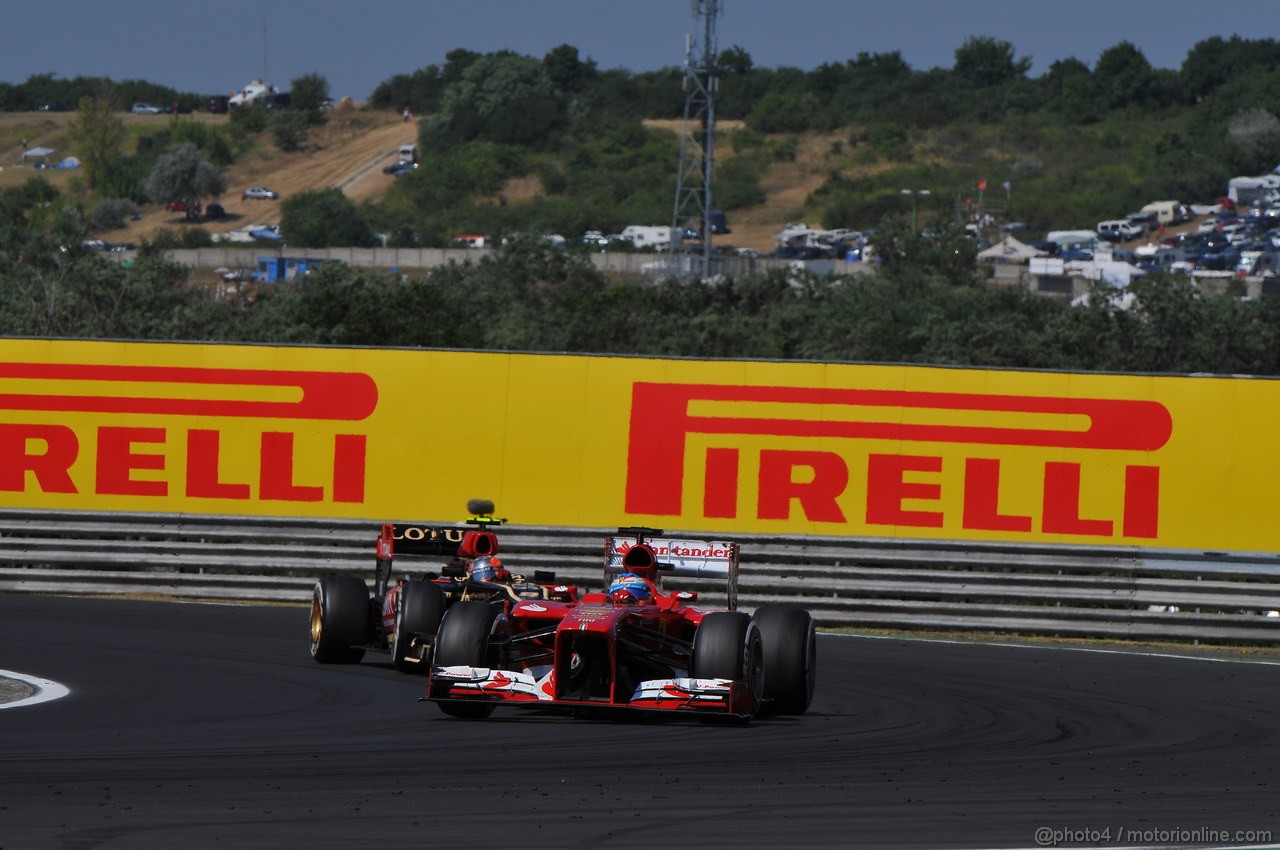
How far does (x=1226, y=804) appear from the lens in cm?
863

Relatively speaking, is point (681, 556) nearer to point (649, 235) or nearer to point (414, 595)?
point (414, 595)

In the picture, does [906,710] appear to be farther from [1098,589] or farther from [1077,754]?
[1098,589]

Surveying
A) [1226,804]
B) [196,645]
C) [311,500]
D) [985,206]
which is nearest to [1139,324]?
Result: [311,500]

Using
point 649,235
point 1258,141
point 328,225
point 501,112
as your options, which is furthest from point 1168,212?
point 328,225

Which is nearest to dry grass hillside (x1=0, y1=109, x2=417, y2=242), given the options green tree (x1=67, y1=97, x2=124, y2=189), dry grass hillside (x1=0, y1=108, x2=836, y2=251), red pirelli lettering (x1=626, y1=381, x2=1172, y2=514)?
dry grass hillside (x1=0, y1=108, x2=836, y2=251)

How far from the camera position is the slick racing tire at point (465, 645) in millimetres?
11352

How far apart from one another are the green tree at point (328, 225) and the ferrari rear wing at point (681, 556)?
130947 millimetres

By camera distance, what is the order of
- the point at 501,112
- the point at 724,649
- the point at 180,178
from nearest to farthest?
the point at 724,649
the point at 180,178
the point at 501,112

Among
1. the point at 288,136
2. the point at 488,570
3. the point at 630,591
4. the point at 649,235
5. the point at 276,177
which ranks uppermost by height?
the point at 288,136

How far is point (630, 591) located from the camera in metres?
12.1

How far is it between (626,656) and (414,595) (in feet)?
8.64

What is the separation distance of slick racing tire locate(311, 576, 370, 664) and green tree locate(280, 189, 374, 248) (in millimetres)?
129265

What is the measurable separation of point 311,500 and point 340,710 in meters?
8.36

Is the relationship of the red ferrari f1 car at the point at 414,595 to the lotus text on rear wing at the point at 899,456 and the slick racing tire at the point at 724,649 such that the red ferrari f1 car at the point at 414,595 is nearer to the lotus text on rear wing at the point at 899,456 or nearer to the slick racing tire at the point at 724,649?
the slick racing tire at the point at 724,649
